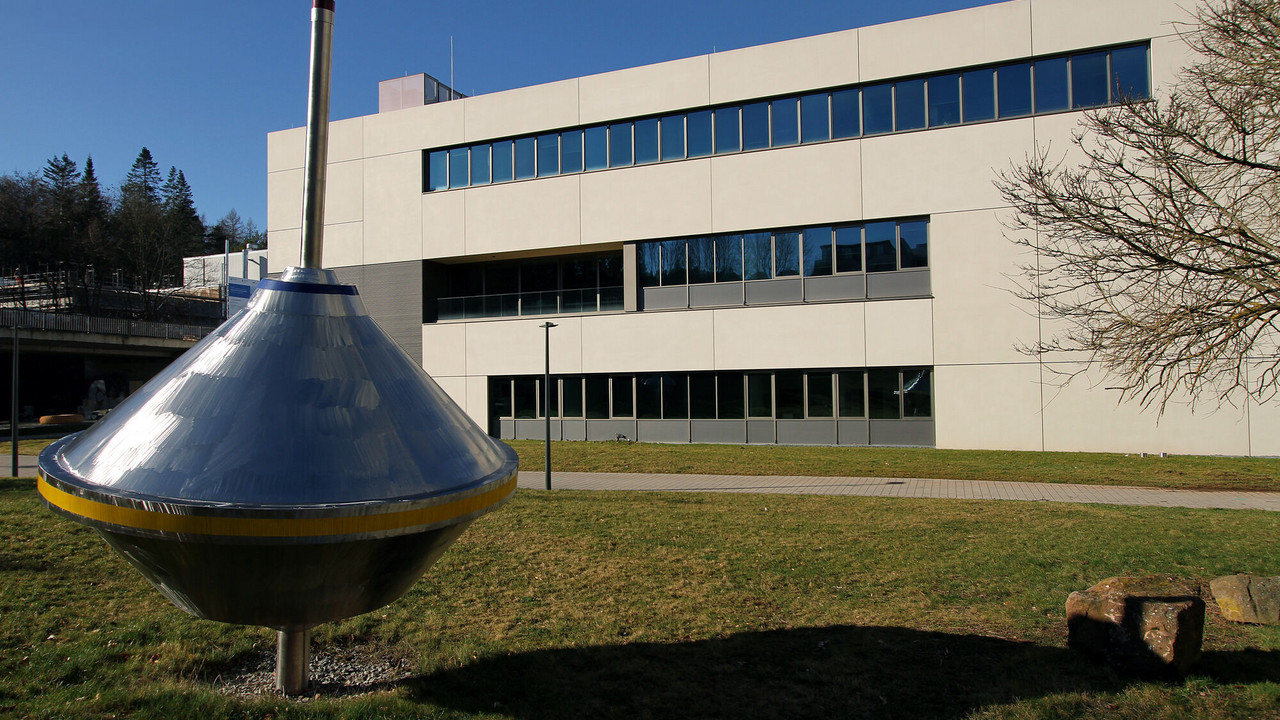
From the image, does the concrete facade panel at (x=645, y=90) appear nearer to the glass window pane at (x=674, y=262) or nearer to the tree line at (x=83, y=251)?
the glass window pane at (x=674, y=262)

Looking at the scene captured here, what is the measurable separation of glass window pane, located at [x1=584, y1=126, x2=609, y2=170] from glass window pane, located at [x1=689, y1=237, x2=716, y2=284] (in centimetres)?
443

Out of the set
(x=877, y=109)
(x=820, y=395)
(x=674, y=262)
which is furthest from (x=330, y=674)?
Result: (x=877, y=109)

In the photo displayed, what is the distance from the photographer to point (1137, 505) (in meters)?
13.5

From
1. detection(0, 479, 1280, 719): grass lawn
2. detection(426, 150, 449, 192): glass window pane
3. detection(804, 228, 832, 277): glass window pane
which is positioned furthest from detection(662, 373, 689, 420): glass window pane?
detection(0, 479, 1280, 719): grass lawn

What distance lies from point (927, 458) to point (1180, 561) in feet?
38.1

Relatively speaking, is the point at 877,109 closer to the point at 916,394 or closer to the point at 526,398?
the point at 916,394

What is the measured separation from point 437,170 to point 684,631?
26.8m

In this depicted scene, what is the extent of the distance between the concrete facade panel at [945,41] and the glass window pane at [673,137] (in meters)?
6.09

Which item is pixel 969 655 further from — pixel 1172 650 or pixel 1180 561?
pixel 1180 561

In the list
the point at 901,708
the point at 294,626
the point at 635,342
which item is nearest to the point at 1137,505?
the point at 901,708

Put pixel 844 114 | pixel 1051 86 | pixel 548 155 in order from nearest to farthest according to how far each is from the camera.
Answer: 1. pixel 1051 86
2. pixel 844 114
3. pixel 548 155

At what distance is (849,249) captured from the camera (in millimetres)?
24031

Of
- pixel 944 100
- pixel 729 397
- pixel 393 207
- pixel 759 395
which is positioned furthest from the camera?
pixel 393 207

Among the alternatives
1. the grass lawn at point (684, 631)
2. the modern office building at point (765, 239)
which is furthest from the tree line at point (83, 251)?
the grass lawn at point (684, 631)
